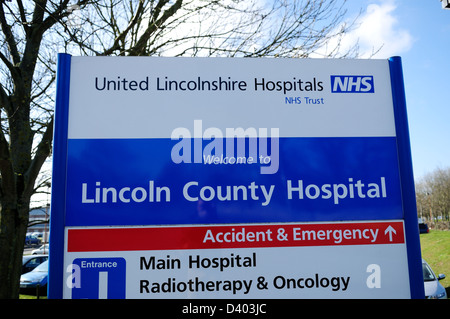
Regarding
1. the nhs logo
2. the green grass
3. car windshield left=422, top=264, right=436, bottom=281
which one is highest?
the nhs logo

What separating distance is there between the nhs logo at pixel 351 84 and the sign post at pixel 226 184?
0.01 m

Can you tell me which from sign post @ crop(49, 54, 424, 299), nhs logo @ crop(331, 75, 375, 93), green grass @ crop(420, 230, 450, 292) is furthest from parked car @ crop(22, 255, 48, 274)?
nhs logo @ crop(331, 75, 375, 93)

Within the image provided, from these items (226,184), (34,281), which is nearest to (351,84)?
(226,184)

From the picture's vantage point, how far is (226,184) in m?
2.10

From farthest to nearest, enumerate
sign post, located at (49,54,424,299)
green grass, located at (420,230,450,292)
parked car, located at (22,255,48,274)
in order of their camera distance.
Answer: parked car, located at (22,255,48,274), green grass, located at (420,230,450,292), sign post, located at (49,54,424,299)

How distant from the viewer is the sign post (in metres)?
2.04

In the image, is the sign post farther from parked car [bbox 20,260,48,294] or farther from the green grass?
parked car [bbox 20,260,48,294]

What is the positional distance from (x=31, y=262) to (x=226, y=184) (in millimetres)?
16053

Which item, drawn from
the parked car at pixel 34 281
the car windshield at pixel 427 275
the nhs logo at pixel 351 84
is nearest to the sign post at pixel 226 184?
the nhs logo at pixel 351 84

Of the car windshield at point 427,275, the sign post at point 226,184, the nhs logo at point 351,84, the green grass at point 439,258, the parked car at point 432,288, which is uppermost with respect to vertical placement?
the nhs logo at point 351,84

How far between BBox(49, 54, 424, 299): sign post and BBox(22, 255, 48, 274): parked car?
15291 mm

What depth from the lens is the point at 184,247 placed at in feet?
6.71

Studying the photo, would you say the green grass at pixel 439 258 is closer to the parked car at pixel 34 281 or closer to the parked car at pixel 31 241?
the parked car at pixel 34 281

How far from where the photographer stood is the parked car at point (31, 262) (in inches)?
583
